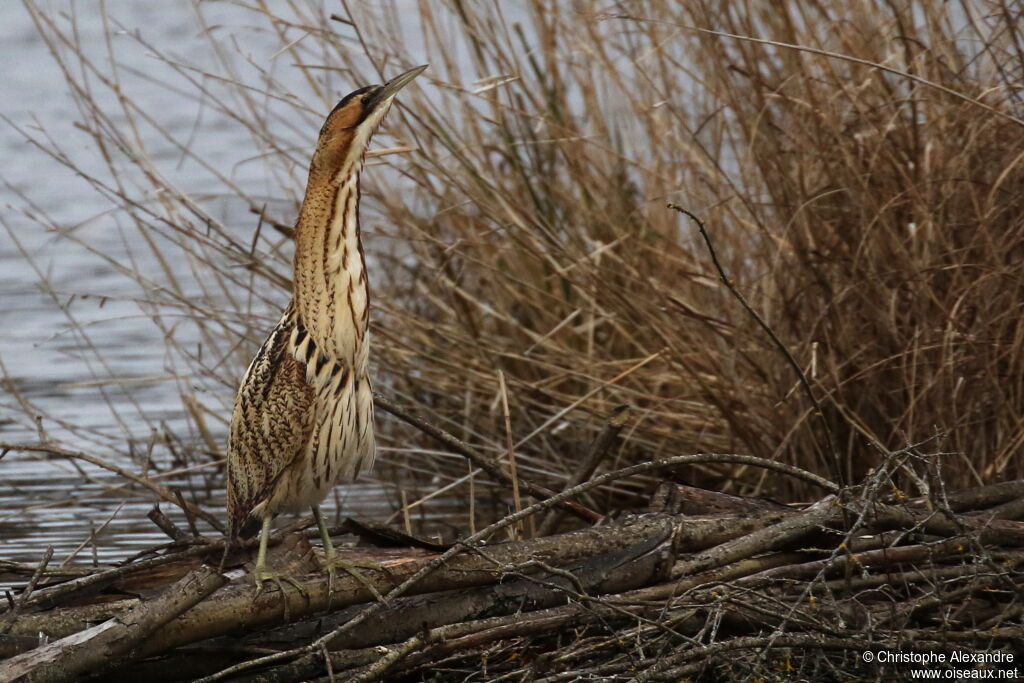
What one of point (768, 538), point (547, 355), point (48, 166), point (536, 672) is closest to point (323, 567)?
point (536, 672)

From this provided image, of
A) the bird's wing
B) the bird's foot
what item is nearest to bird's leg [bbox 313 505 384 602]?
the bird's foot

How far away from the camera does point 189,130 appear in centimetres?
1152

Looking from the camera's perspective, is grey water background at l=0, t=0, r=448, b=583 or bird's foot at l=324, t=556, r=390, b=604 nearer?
bird's foot at l=324, t=556, r=390, b=604

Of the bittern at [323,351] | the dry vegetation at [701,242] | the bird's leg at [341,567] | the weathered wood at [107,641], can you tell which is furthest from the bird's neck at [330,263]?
the weathered wood at [107,641]

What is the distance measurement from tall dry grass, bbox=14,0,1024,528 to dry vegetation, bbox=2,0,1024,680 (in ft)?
0.05

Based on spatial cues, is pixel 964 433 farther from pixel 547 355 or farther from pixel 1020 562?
pixel 547 355

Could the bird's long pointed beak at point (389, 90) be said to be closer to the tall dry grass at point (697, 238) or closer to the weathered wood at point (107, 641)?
the tall dry grass at point (697, 238)

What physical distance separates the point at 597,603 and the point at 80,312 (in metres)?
5.25

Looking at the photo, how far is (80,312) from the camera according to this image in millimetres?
7957

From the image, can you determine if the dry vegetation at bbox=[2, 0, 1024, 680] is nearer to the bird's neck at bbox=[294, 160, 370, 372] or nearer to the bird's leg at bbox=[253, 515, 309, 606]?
the bird's leg at bbox=[253, 515, 309, 606]

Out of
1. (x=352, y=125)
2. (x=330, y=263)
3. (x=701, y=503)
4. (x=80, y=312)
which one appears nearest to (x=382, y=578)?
(x=330, y=263)

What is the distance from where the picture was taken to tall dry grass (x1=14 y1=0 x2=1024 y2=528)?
4422mm

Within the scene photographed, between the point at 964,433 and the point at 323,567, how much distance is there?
1.94 metres

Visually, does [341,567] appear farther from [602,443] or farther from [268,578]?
[602,443]
